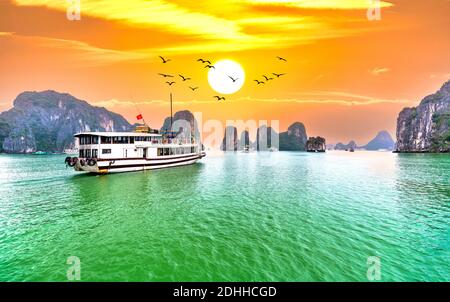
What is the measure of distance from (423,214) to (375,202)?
387cm

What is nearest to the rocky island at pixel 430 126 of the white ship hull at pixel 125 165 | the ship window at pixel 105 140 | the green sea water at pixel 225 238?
the green sea water at pixel 225 238

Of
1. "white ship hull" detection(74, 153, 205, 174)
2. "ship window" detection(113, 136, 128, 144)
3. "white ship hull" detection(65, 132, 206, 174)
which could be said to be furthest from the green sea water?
"ship window" detection(113, 136, 128, 144)

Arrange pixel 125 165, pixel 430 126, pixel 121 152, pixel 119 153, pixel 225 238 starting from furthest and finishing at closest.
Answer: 1. pixel 430 126
2. pixel 125 165
3. pixel 121 152
4. pixel 119 153
5. pixel 225 238

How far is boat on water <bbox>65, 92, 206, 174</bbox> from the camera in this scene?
3812cm

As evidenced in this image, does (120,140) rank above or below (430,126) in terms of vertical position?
below

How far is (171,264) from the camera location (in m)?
9.53

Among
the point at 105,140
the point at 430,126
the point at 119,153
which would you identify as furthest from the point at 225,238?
the point at 430,126

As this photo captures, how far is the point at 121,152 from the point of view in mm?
41344

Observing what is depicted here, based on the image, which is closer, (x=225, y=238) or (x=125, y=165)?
(x=225, y=238)

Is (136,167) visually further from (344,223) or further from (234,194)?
(344,223)

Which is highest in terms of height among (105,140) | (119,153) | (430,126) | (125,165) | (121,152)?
(430,126)

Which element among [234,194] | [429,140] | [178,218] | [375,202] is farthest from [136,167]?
[429,140]

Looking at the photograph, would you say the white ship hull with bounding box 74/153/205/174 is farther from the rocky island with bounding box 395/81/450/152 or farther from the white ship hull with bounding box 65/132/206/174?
the rocky island with bounding box 395/81/450/152

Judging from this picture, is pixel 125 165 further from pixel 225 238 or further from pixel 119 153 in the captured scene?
pixel 225 238
